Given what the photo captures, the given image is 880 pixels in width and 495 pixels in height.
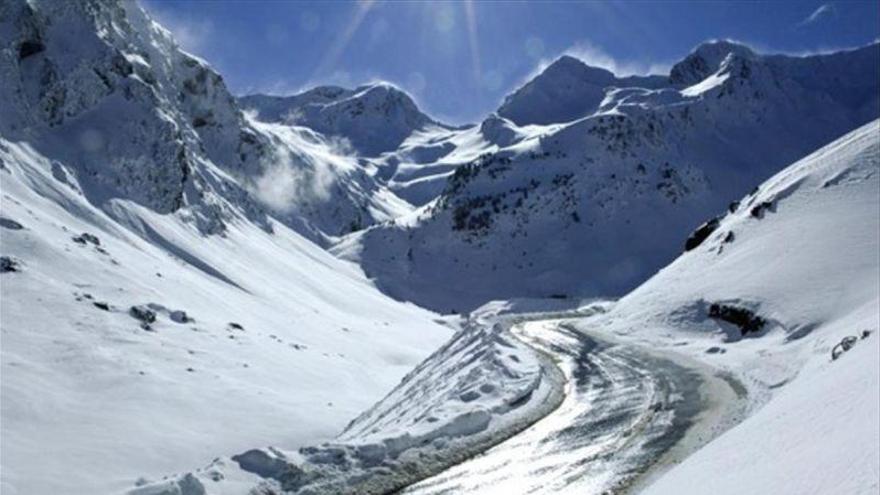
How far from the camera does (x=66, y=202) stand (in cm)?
6650

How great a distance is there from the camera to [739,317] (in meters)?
45.4

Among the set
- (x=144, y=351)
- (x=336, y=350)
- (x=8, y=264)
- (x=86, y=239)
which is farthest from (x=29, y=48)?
(x=144, y=351)

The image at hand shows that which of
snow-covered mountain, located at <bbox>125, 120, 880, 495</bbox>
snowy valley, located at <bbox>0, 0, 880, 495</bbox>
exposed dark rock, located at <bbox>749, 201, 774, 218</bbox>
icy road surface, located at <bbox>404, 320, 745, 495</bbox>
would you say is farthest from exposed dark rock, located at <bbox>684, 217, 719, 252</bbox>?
icy road surface, located at <bbox>404, 320, 745, 495</bbox>

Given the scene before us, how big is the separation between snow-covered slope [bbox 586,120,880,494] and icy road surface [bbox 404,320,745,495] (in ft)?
5.25

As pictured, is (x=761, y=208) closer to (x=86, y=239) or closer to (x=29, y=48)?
(x=86, y=239)

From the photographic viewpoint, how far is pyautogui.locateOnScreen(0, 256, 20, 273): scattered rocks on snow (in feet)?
136

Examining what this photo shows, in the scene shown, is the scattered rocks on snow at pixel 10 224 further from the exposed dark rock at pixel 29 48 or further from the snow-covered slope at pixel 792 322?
the exposed dark rock at pixel 29 48

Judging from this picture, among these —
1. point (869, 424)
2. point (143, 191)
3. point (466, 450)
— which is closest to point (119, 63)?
point (143, 191)

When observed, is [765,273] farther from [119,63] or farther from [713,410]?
[119,63]

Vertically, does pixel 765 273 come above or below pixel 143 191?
below

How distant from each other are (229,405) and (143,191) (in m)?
61.6

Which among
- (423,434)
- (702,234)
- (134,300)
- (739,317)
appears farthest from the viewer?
(702,234)

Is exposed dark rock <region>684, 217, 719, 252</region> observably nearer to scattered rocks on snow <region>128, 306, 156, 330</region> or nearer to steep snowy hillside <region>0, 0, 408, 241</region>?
scattered rocks on snow <region>128, 306, 156, 330</region>

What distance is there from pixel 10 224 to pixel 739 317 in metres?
46.1
